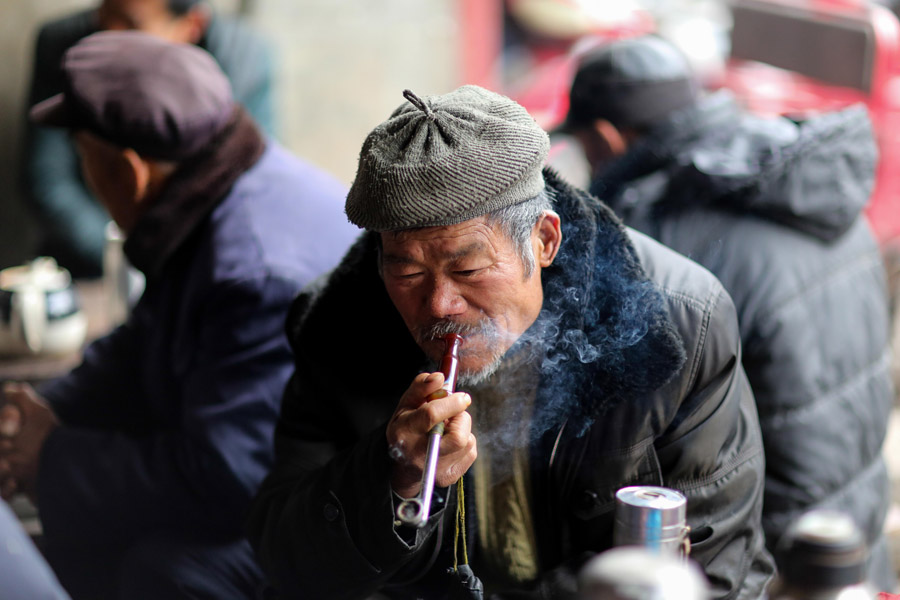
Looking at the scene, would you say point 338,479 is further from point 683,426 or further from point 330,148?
point 330,148

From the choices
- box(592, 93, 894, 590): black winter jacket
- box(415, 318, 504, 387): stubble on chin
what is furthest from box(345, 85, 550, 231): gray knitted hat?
box(592, 93, 894, 590): black winter jacket

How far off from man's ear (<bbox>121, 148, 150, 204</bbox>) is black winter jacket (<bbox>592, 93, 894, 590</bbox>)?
1.62 metres

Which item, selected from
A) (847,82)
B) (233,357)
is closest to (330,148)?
Result: (847,82)

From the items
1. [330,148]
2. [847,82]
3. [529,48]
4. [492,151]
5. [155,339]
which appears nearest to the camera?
[492,151]

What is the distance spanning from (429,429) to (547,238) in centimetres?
58

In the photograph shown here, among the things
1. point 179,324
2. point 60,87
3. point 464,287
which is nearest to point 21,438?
point 179,324

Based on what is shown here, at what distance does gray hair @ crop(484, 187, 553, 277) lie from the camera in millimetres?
2047

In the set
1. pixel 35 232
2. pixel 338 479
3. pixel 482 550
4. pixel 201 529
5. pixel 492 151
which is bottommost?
pixel 35 232

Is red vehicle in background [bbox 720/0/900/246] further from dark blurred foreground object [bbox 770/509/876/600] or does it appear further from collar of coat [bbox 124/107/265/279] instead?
dark blurred foreground object [bbox 770/509/876/600]

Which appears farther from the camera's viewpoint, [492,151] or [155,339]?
[155,339]

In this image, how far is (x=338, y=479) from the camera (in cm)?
221

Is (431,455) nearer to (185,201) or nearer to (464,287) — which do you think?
(464,287)

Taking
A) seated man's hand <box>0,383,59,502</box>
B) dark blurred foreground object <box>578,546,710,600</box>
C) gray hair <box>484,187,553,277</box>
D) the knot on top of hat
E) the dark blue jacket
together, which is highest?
the knot on top of hat

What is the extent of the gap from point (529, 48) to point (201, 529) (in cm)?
739
